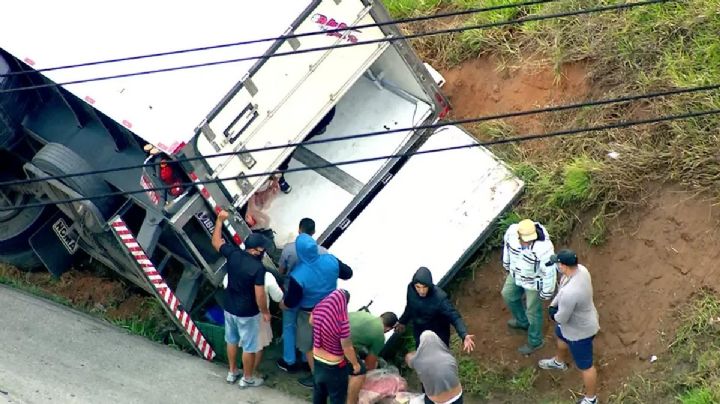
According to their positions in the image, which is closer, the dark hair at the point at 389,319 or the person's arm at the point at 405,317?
the person's arm at the point at 405,317

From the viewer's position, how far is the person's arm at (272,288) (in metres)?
9.10

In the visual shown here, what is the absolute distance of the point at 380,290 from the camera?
9906 millimetres

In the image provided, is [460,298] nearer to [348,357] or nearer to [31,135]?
[348,357]

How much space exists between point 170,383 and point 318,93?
2837 mm

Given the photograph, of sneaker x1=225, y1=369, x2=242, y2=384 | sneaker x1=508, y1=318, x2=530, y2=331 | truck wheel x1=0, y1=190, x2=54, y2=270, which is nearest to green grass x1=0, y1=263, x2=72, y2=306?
truck wheel x1=0, y1=190, x2=54, y2=270

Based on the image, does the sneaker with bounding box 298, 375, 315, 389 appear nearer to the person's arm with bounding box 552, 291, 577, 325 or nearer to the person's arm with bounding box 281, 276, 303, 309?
the person's arm with bounding box 281, 276, 303, 309

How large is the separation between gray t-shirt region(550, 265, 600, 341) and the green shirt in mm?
1406

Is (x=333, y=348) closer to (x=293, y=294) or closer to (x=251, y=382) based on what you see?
(x=293, y=294)

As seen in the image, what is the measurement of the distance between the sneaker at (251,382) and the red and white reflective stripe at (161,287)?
0.62 m

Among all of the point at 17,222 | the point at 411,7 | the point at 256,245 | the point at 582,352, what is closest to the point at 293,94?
the point at 256,245

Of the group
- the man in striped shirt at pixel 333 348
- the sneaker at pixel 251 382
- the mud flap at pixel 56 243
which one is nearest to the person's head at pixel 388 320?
the man in striped shirt at pixel 333 348

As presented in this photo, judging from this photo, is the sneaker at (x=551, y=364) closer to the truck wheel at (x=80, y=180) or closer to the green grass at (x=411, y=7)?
the truck wheel at (x=80, y=180)

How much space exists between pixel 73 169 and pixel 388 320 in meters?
3.19

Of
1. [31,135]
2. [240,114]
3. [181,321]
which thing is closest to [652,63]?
[240,114]
